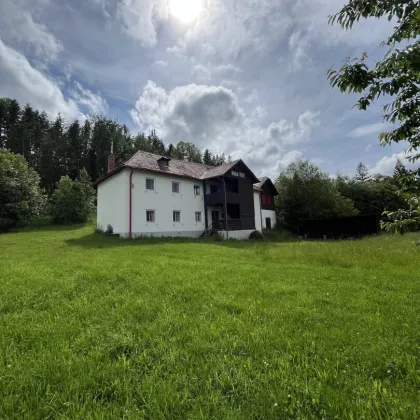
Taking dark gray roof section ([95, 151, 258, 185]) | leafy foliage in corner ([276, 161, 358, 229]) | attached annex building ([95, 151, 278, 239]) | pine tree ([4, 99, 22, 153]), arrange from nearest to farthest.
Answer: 1. attached annex building ([95, 151, 278, 239])
2. dark gray roof section ([95, 151, 258, 185])
3. leafy foliage in corner ([276, 161, 358, 229])
4. pine tree ([4, 99, 22, 153])

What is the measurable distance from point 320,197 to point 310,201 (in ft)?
4.22

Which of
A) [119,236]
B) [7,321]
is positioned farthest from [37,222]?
[7,321]

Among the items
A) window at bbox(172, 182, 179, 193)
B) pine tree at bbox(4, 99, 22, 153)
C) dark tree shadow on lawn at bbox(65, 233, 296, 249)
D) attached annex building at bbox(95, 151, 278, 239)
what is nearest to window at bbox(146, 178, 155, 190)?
attached annex building at bbox(95, 151, 278, 239)

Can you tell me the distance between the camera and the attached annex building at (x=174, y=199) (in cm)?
1909

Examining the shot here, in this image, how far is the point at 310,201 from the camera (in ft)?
99.7

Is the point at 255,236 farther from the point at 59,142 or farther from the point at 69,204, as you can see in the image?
the point at 59,142

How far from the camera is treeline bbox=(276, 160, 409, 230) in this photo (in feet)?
99.6

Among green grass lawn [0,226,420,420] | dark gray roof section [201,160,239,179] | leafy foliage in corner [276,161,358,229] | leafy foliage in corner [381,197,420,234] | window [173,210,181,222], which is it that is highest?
dark gray roof section [201,160,239,179]

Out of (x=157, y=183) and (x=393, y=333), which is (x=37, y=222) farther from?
(x=393, y=333)

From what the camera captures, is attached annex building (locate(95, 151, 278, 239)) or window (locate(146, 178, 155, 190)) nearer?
attached annex building (locate(95, 151, 278, 239))

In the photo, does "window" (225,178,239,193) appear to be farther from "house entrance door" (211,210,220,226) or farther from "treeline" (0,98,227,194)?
"treeline" (0,98,227,194)

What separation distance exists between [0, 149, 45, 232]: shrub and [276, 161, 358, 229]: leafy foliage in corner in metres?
29.1

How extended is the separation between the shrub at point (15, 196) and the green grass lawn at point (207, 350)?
23.0m

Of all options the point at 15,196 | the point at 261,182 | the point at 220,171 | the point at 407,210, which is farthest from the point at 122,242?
the point at 261,182
